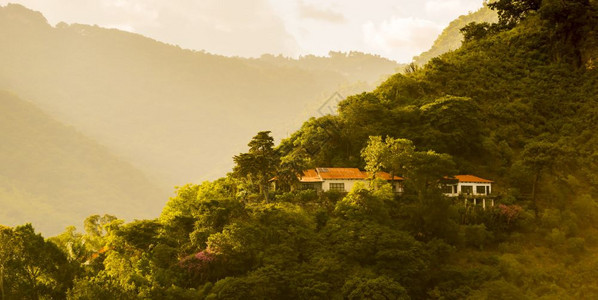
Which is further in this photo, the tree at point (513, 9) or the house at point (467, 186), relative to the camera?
the tree at point (513, 9)

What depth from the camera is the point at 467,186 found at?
5541cm

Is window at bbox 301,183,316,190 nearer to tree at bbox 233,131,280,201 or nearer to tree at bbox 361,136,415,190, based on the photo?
tree at bbox 233,131,280,201

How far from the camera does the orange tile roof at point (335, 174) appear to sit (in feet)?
184

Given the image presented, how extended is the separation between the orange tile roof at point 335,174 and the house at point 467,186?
496 centimetres

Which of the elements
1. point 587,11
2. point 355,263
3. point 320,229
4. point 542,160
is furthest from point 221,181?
point 587,11

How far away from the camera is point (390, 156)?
5350cm

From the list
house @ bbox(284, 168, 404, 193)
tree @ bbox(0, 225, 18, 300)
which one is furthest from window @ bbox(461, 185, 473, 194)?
tree @ bbox(0, 225, 18, 300)

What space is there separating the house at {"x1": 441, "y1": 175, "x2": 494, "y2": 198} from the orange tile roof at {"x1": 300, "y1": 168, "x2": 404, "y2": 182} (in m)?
4.96

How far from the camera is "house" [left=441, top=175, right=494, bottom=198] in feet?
179

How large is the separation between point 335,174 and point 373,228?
11915mm

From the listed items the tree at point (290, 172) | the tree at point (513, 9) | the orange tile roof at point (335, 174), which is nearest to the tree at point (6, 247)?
the tree at point (290, 172)

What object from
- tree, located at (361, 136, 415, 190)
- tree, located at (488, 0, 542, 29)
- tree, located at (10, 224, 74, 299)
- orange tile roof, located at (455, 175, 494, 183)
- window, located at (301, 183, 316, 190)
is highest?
tree, located at (488, 0, 542, 29)

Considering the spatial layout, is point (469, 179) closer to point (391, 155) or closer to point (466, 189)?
point (466, 189)

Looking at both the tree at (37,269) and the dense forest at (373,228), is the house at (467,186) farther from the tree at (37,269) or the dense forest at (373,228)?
the tree at (37,269)
